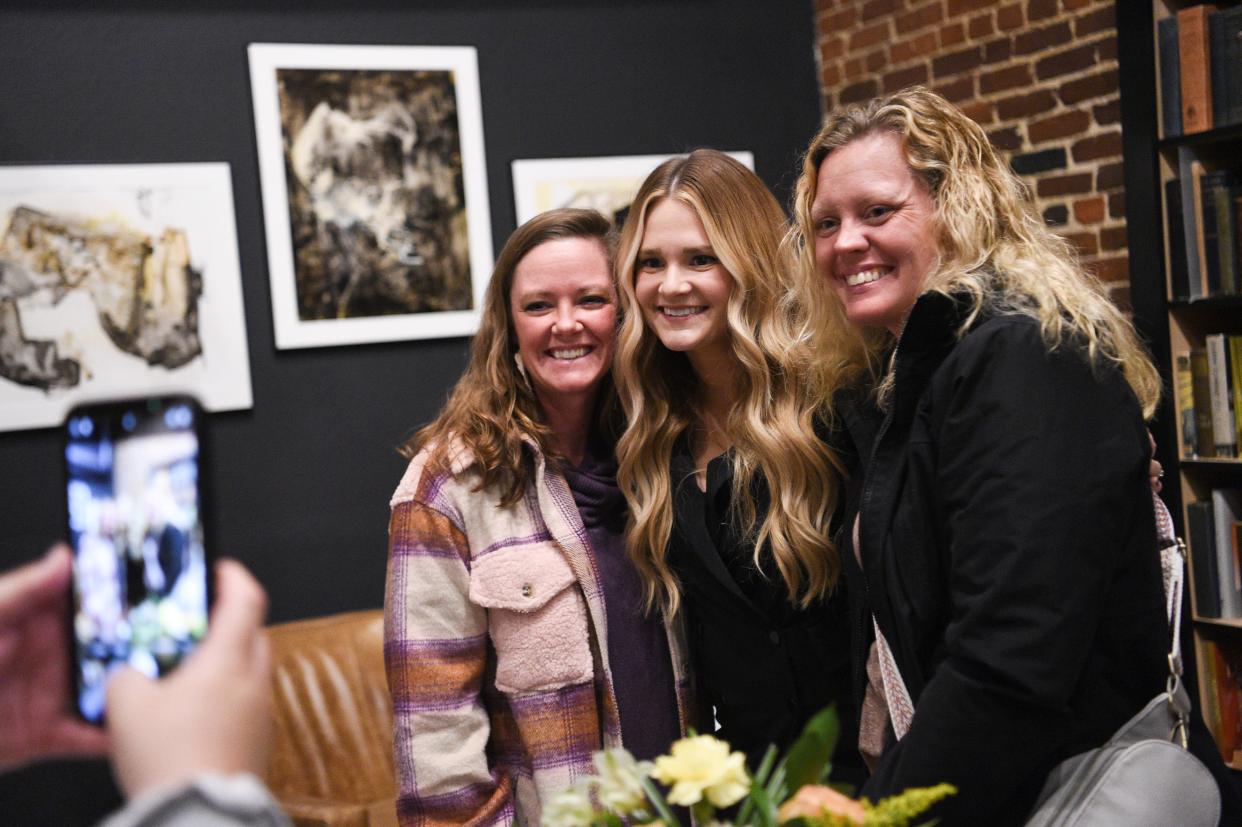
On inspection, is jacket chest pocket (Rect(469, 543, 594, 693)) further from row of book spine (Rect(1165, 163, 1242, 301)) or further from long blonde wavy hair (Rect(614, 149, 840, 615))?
row of book spine (Rect(1165, 163, 1242, 301))

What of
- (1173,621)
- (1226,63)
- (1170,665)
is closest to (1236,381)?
(1226,63)

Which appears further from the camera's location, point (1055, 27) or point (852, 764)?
point (1055, 27)

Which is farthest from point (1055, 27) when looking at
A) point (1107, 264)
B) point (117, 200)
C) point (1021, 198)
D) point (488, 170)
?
point (117, 200)

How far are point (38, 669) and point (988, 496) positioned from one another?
110 centimetres

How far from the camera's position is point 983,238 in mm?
1802

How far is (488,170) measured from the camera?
444 centimetres

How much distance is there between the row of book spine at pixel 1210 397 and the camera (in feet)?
12.0

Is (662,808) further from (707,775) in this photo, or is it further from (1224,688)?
(1224,688)

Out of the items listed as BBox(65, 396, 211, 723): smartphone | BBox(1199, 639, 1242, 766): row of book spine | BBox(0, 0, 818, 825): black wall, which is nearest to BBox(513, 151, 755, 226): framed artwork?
BBox(0, 0, 818, 825): black wall

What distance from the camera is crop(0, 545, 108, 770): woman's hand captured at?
2.72 ft

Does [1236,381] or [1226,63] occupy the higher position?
[1226,63]

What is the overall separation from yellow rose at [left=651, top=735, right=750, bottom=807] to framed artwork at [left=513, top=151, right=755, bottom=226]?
11.4 feet

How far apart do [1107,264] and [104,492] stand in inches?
154

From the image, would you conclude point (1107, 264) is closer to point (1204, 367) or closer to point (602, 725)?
point (1204, 367)
